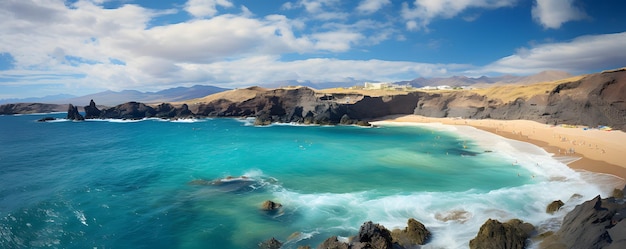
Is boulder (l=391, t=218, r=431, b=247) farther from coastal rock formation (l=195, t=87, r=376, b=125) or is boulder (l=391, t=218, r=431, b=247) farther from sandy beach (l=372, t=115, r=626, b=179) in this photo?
coastal rock formation (l=195, t=87, r=376, b=125)

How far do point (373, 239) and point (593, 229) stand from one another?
857 centimetres

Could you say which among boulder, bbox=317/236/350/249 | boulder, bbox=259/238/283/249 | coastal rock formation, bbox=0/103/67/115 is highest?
coastal rock formation, bbox=0/103/67/115

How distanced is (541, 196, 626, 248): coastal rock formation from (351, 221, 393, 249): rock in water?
22.3 ft

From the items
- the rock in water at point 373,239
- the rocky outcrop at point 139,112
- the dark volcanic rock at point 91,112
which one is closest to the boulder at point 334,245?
the rock in water at point 373,239

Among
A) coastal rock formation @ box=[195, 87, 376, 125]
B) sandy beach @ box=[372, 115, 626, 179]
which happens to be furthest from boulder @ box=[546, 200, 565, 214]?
coastal rock formation @ box=[195, 87, 376, 125]

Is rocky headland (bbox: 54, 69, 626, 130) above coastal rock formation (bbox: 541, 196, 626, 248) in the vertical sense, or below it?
above

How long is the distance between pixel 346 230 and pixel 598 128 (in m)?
49.6

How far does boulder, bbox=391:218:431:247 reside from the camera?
48.1ft

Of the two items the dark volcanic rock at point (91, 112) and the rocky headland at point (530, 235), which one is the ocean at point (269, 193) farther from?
the dark volcanic rock at point (91, 112)

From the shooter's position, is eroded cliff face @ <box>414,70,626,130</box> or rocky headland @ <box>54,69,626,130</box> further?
rocky headland @ <box>54,69,626,130</box>

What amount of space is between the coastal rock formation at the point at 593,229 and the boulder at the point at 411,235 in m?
4.88

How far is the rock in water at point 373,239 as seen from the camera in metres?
12.8

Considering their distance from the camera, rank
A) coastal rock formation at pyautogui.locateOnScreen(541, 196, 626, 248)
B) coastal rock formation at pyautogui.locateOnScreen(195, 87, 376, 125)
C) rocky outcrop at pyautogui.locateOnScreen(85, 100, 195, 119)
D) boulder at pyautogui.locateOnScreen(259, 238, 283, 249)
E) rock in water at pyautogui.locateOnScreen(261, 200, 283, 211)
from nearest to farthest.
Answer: coastal rock formation at pyautogui.locateOnScreen(541, 196, 626, 248), boulder at pyautogui.locateOnScreen(259, 238, 283, 249), rock in water at pyautogui.locateOnScreen(261, 200, 283, 211), coastal rock formation at pyautogui.locateOnScreen(195, 87, 376, 125), rocky outcrop at pyautogui.locateOnScreen(85, 100, 195, 119)

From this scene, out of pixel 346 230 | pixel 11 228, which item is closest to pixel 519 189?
pixel 346 230
